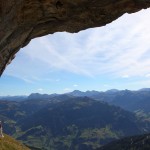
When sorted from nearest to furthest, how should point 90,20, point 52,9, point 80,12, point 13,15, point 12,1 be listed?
point 12,1, point 13,15, point 52,9, point 80,12, point 90,20

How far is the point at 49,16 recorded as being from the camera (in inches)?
874

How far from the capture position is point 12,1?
59.0ft

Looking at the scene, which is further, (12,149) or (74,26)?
(12,149)

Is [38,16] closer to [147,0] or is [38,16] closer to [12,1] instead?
[12,1]

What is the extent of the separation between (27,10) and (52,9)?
206 centimetres

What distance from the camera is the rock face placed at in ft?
63.2

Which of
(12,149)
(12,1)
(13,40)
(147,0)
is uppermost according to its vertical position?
(147,0)

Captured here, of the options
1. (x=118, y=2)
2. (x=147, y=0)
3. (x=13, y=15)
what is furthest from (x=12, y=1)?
(x=147, y=0)

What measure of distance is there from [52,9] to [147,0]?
838cm

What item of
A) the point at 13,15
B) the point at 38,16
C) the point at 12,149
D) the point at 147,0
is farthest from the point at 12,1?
the point at 12,149

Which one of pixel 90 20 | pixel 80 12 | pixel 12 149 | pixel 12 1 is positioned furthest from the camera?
pixel 12 149

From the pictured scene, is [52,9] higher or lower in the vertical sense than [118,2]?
lower

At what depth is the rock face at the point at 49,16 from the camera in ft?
63.2

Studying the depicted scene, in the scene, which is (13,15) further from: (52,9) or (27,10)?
(52,9)
